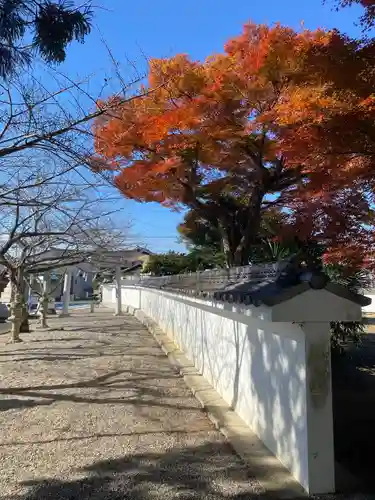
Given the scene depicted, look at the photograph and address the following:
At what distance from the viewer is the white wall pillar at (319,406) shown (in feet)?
11.8

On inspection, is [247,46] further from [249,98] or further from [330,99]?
[330,99]

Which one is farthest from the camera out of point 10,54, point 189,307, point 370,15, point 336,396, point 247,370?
point 189,307

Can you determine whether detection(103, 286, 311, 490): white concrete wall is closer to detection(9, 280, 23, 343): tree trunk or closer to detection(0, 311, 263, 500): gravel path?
detection(0, 311, 263, 500): gravel path

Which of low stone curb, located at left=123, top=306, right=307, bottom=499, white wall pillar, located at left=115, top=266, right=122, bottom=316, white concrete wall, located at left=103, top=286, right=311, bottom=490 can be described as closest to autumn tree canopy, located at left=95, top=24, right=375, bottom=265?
white concrete wall, located at left=103, top=286, right=311, bottom=490

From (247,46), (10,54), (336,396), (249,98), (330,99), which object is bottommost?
(336,396)

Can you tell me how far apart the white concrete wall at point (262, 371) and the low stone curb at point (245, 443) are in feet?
0.24

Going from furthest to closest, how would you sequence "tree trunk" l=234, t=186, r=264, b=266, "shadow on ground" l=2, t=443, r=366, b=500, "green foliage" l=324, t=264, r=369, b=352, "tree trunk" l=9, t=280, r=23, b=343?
"tree trunk" l=9, t=280, r=23, b=343 < "tree trunk" l=234, t=186, r=264, b=266 < "green foliage" l=324, t=264, r=369, b=352 < "shadow on ground" l=2, t=443, r=366, b=500

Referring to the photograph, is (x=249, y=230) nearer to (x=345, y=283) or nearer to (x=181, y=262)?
(x=345, y=283)

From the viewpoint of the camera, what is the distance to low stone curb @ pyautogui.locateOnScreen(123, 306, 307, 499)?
12.1 ft

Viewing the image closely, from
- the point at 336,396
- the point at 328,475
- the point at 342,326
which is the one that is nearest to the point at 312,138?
the point at 342,326

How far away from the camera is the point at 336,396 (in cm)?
791

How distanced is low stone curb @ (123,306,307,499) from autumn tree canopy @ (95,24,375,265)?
13.7 feet

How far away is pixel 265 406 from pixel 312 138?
5282 millimetres

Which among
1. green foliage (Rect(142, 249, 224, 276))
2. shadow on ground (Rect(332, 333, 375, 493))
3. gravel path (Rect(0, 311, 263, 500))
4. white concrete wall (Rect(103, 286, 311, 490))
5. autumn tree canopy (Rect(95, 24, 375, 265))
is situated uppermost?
autumn tree canopy (Rect(95, 24, 375, 265))
